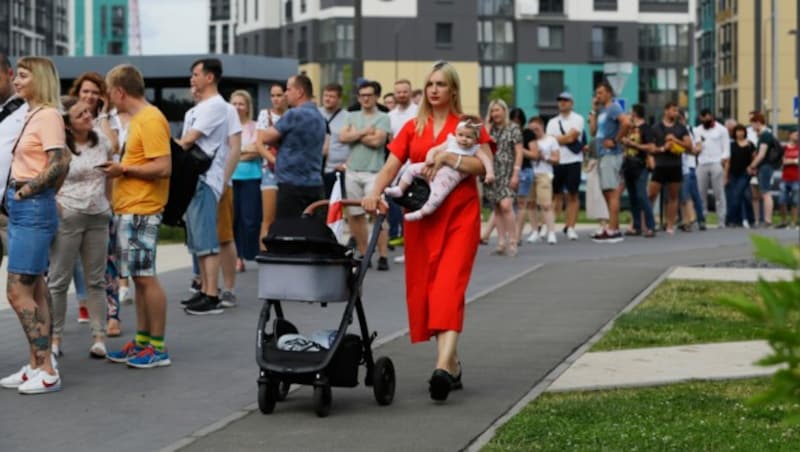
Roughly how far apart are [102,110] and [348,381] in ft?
13.9

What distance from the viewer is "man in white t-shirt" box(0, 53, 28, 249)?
853cm

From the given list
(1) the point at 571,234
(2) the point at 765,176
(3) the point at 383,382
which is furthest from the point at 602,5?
A: (3) the point at 383,382

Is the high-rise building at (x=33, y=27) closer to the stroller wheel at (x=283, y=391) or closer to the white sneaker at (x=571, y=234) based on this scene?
the white sneaker at (x=571, y=234)

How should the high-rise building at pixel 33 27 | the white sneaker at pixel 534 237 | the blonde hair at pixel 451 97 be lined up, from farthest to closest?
the high-rise building at pixel 33 27, the white sneaker at pixel 534 237, the blonde hair at pixel 451 97

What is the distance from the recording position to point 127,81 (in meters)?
9.52

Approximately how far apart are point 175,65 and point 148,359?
14.0 meters

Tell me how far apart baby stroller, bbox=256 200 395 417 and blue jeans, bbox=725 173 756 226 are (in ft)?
63.7

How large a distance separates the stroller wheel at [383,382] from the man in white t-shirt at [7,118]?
7.91 ft

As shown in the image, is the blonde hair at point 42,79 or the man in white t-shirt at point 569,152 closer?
the blonde hair at point 42,79

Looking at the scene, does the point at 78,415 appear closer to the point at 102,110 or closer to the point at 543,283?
the point at 102,110

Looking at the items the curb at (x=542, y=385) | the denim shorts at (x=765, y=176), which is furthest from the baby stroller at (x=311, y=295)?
the denim shorts at (x=765, y=176)

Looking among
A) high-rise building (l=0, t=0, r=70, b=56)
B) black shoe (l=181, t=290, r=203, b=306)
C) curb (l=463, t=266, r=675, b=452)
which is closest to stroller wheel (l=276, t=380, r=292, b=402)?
curb (l=463, t=266, r=675, b=452)

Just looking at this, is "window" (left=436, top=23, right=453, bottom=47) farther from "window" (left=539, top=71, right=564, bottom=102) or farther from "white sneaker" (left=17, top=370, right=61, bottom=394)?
"white sneaker" (left=17, top=370, right=61, bottom=394)

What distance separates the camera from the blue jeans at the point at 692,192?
24812 mm
